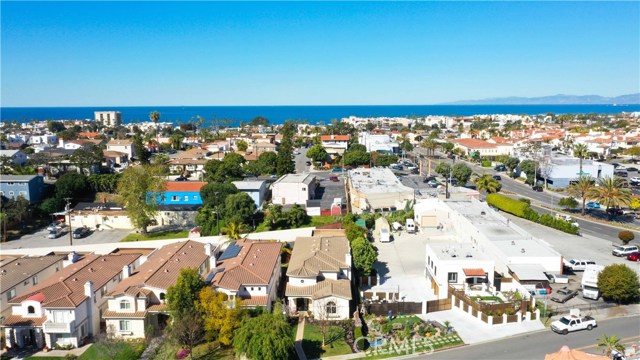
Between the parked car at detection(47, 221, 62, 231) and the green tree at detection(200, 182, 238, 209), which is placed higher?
the green tree at detection(200, 182, 238, 209)

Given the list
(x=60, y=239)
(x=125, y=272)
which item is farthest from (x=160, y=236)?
(x=125, y=272)

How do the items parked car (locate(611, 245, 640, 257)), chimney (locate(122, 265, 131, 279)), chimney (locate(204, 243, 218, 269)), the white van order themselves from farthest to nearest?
the white van
parked car (locate(611, 245, 640, 257))
chimney (locate(204, 243, 218, 269))
chimney (locate(122, 265, 131, 279))

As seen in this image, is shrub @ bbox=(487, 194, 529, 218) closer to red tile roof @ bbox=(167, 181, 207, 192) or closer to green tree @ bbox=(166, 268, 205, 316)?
red tile roof @ bbox=(167, 181, 207, 192)

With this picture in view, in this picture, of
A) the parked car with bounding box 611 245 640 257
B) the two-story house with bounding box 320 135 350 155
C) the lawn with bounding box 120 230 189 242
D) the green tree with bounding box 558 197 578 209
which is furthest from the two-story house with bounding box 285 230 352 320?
the two-story house with bounding box 320 135 350 155

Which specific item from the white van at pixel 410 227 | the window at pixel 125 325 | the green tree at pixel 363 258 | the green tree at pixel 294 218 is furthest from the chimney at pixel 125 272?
the white van at pixel 410 227

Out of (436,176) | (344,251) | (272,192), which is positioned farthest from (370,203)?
(436,176)

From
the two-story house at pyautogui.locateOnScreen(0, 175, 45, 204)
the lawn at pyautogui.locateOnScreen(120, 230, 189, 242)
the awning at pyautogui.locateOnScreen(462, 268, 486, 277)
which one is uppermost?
the two-story house at pyautogui.locateOnScreen(0, 175, 45, 204)

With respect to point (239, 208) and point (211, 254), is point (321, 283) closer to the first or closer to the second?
point (211, 254)
